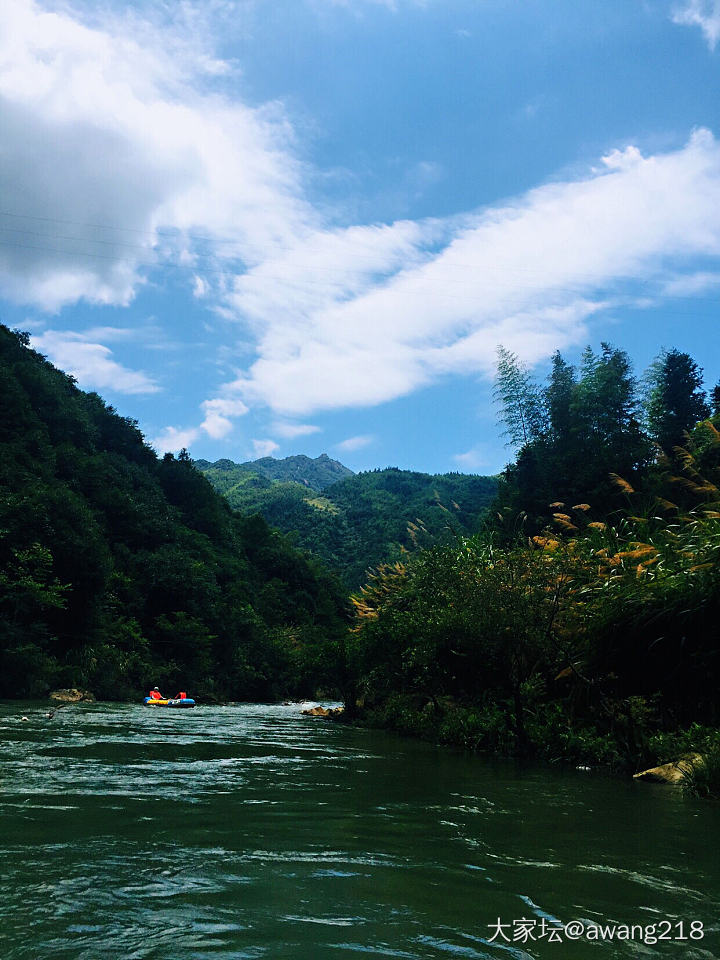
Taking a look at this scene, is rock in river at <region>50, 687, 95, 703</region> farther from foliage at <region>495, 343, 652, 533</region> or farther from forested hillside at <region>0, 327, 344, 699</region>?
foliage at <region>495, 343, 652, 533</region>

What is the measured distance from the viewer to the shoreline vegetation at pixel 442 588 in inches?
482

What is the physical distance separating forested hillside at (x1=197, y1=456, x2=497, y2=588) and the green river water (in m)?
56.5

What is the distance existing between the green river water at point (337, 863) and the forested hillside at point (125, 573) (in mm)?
17201

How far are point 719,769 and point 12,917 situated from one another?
28.8 ft

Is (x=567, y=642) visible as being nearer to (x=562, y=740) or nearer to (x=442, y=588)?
(x=562, y=740)

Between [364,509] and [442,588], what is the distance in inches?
3787

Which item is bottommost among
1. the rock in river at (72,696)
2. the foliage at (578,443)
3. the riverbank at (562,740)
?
the rock in river at (72,696)

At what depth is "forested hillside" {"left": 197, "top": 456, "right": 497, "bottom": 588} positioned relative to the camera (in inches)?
3386

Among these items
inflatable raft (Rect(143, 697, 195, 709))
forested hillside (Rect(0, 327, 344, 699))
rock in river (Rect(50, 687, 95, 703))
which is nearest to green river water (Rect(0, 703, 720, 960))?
forested hillside (Rect(0, 327, 344, 699))

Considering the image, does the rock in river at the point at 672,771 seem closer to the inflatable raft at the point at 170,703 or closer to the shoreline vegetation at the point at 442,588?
the shoreline vegetation at the point at 442,588

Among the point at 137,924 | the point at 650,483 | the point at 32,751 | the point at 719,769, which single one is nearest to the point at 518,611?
the point at 719,769

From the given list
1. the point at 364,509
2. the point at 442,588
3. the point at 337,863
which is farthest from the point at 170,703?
the point at 364,509

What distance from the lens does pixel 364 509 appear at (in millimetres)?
114375

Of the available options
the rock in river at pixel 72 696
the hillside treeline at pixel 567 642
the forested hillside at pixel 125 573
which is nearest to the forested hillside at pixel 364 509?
the forested hillside at pixel 125 573
